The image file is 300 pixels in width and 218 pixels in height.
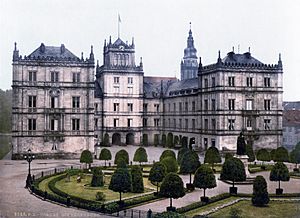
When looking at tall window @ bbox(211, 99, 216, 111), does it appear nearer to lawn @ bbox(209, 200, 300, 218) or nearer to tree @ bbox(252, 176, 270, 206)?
lawn @ bbox(209, 200, 300, 218)

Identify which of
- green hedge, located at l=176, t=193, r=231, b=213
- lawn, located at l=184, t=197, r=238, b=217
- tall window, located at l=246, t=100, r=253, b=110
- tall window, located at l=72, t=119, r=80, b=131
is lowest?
lawn, located at l=184, t=197, r=238, b=217

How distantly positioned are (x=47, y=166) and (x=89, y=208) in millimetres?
24664

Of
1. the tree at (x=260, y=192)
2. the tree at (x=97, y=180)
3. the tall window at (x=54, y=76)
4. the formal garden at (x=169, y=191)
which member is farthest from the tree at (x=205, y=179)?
the tall window at (x=54, y=76)

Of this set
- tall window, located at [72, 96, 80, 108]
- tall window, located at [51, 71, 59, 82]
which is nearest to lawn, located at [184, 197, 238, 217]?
tall window, located at [72, 96, 80, 108]

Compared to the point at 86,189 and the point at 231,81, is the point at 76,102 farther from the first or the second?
the point at 86,189

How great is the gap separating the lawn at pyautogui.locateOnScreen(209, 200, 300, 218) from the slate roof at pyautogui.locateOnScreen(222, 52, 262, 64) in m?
38.5

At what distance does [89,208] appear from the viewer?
29938 mm

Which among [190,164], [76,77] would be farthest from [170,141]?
[190,164]

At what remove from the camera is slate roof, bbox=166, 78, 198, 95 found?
8019cm

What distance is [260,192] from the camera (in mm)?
31484

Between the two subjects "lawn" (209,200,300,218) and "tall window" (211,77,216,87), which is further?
"tall window" (211,77,216,87)

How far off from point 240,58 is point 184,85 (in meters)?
17.2

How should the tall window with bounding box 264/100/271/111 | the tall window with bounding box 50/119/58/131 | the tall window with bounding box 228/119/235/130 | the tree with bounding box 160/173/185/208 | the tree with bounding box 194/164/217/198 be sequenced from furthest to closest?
the tall window with bounding box 264/100/271/111 < the tall window with bounding box 228/119/235/130 < the tall window with bounding box 50/119/58/131 < the tree with bounding box 194/164/217/198 < the tree with bounding box 160/173/185/208

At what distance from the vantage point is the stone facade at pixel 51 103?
200 feet
